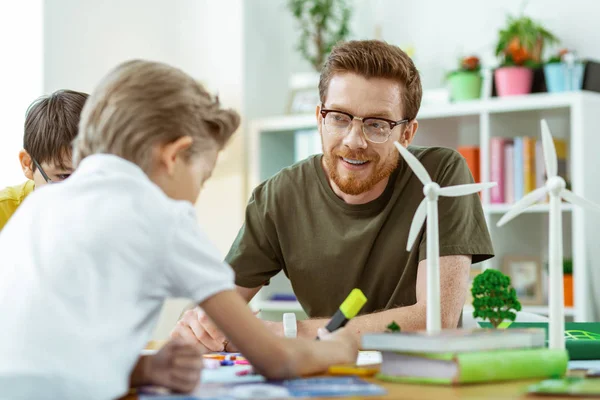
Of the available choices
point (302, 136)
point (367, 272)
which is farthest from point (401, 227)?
point (302, 136)

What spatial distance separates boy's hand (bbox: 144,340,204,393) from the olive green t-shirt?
1003mm

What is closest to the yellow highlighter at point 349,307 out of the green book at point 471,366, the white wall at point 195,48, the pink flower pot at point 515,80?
the green book at point 471,366

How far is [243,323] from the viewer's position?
115 centimetres

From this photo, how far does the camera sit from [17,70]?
3.82 m

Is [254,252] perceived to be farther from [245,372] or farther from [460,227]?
[245,372]

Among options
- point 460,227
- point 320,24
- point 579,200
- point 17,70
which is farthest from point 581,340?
point 320,24

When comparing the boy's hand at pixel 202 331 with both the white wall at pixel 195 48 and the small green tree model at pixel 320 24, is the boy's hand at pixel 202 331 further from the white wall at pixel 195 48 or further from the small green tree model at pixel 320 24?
the small green tree model at pixel 320 24

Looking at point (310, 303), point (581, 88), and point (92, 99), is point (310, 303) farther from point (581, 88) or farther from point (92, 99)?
point (581, 88)

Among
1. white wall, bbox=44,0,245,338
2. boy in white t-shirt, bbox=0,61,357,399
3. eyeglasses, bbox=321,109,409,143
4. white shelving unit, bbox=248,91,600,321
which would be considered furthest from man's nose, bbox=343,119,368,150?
white wall, bbox=44,0,245,338

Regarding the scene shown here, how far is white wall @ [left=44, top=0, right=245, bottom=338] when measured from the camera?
13.9 feet

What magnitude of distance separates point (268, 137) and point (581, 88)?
5.41 ft

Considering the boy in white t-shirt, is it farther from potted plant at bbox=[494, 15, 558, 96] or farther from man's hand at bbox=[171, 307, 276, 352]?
potted plant at bbox=[494, 15, 558, 96]

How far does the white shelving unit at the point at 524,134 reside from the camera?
3590 millimetres

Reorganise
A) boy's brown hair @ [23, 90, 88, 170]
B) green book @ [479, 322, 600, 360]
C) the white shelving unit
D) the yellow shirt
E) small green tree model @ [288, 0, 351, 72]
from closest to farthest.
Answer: green book @ [479, 322, 600, 360], boy's brown hair @ [23, 90, 88, 170], the yellow shirt, the white shelving unit, small green tree model @ [288, 0, 351, 72]
